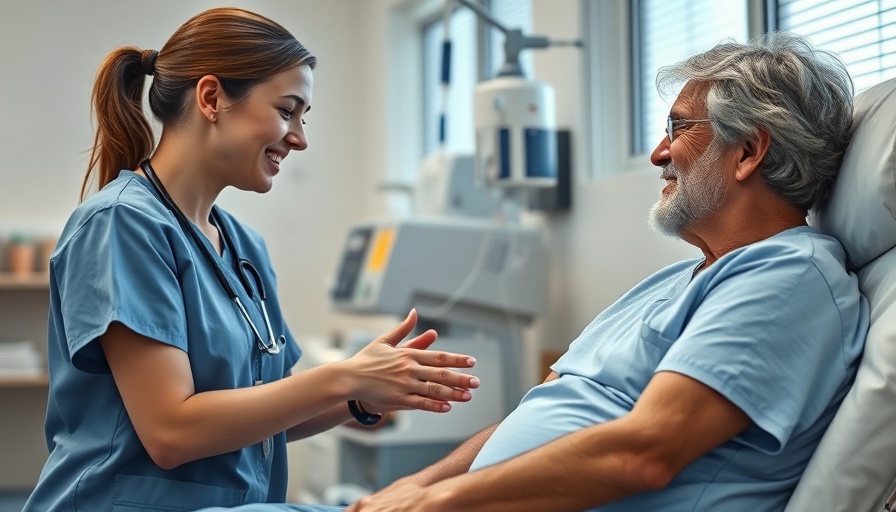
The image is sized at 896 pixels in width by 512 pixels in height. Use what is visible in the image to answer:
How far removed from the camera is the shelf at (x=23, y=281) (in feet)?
13.6

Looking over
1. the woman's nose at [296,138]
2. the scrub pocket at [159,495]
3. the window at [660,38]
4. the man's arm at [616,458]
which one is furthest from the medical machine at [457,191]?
the man's arm at [616,458]

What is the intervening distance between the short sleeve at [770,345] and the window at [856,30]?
112 cm

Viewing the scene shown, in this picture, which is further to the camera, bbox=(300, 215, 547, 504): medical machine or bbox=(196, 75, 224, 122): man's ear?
bbox=(300, 215, 547, 504): medical machine

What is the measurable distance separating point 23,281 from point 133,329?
3.11 meters

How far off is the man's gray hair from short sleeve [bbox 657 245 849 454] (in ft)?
0.66

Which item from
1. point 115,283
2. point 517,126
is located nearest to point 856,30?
point 517,126

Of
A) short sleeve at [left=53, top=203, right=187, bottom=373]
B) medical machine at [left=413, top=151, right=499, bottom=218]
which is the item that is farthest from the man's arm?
medical machine at [left=413, top=151, right=499, bottom=218]

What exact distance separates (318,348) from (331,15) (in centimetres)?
204

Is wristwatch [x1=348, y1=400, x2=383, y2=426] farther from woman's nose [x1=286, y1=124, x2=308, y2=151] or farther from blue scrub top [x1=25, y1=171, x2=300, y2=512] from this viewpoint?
woman's nose [x1=286, y1=124, x2=308, y2=151]

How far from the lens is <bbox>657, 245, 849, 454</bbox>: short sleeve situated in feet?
3.81

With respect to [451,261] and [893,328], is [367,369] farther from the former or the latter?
[451,261]

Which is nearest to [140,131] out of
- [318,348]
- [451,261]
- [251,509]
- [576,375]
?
[251,509]

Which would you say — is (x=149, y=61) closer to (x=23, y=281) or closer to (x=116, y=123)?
(x=116, y=123)

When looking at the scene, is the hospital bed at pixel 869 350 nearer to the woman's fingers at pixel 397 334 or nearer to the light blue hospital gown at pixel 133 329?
the woman's fingers at pixel 397 334
